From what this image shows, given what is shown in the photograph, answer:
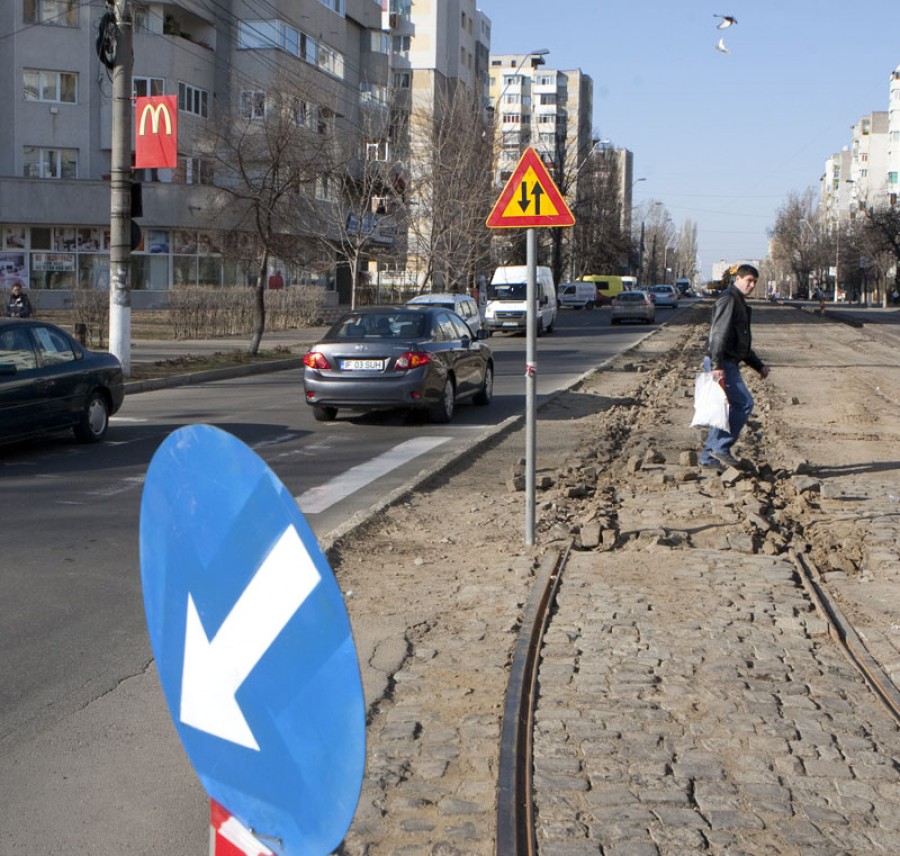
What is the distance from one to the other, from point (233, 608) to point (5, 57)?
50.8 m

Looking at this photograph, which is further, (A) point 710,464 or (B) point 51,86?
(B) point 51,86

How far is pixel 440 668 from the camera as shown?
5.44 m

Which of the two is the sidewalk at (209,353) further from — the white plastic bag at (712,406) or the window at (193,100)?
the window at (193,100)

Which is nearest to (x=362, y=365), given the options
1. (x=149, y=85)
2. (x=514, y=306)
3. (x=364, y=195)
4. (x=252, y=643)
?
(x=252, y=643)

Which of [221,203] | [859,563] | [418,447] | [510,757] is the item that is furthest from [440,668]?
[221,203]

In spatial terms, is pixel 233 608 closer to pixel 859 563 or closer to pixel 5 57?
pixel 859 563

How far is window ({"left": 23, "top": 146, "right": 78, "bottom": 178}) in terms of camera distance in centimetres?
4869

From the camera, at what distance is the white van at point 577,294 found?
8562 centimetres

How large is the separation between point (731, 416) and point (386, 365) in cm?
570

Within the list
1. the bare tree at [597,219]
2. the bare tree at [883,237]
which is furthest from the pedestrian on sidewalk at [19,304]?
the bare tree at [883,237]

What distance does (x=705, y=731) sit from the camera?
15.0 feet

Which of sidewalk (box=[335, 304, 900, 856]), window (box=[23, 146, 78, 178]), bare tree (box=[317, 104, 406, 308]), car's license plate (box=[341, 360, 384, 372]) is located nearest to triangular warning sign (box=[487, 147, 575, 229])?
sidewalk (box=[335, 304, 900, 856])

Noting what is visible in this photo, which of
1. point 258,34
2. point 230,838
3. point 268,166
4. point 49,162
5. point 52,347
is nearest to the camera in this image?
point 230,838

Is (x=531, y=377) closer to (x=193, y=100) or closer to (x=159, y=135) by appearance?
(x=159, y=135)
